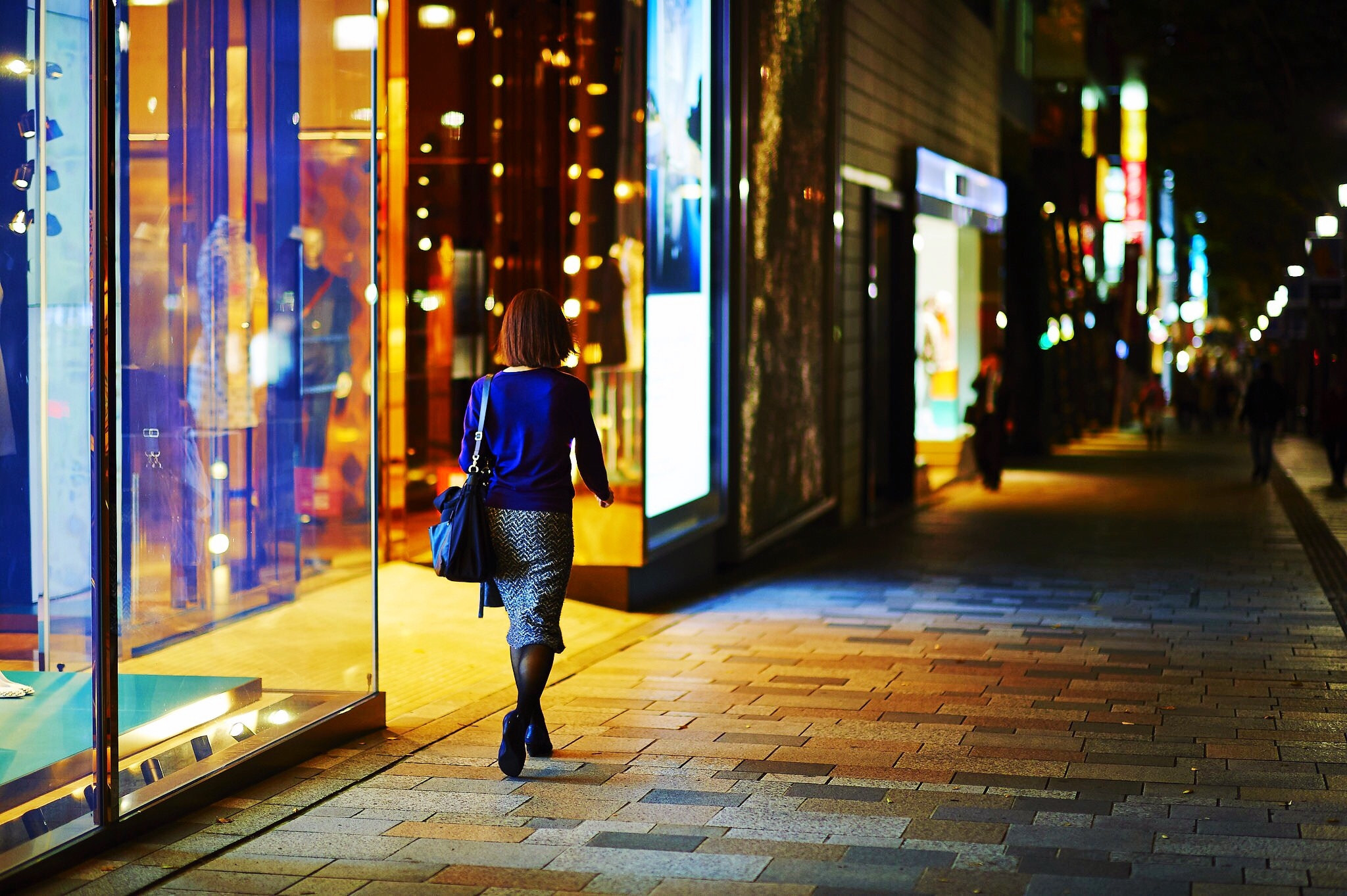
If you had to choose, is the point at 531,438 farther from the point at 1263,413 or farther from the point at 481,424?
the point at 1263,413

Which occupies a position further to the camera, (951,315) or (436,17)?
(951,315)

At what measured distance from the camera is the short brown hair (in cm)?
632

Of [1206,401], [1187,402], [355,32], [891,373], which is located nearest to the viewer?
[355,32]

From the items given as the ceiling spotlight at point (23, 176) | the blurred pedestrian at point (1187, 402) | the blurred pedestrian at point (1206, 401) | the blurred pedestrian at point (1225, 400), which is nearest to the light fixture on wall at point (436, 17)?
the ceiling spotlight at point (23, 176)

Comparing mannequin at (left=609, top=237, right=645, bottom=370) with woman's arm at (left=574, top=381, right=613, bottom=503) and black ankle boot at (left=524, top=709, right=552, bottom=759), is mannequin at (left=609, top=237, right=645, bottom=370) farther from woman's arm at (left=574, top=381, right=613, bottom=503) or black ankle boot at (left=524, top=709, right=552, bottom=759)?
black ankle boot at (left=524, top=709, right=552, bottom=759)

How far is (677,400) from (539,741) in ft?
15.3

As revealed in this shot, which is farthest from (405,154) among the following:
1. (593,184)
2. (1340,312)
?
(1340,312)

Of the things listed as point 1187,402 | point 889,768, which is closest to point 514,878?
point 889,768

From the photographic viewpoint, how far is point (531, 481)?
20.4ft

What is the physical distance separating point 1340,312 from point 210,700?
2954cm

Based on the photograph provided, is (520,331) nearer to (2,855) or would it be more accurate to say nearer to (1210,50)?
(2,855)

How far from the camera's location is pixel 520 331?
6328 millimetres

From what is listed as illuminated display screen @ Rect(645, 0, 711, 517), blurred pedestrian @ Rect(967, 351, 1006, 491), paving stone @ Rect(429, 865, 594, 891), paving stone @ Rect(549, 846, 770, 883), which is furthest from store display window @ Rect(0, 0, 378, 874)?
blurred pedestrian @ Rect(967, 351, 1006, 491)

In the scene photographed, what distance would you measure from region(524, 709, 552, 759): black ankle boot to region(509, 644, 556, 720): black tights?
175mm
